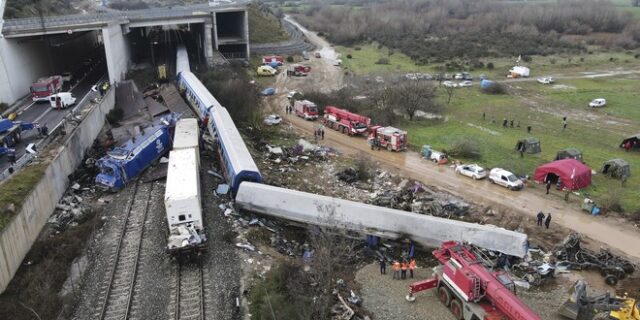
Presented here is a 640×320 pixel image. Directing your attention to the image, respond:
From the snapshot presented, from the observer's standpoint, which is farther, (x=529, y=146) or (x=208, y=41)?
(x=208, y=41)

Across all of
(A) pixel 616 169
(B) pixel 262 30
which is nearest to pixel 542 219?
(A) pixel 616 169

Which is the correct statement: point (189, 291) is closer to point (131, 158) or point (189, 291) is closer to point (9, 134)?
point (131, 158)

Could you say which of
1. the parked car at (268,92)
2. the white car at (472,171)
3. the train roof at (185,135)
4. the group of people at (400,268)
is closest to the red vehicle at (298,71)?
the parked car at (268,92)

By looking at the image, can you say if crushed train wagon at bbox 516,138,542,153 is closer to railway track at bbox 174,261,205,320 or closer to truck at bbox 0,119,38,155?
railway track at bbox 174,261,205,320

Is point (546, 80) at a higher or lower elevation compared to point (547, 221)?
lower

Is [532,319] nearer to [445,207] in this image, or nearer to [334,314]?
[334,314]

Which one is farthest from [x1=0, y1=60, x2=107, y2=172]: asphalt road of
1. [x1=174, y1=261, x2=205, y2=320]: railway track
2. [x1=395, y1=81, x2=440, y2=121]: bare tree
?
[x1=395, y1=81, x2=440, y2=121]: bare tree
